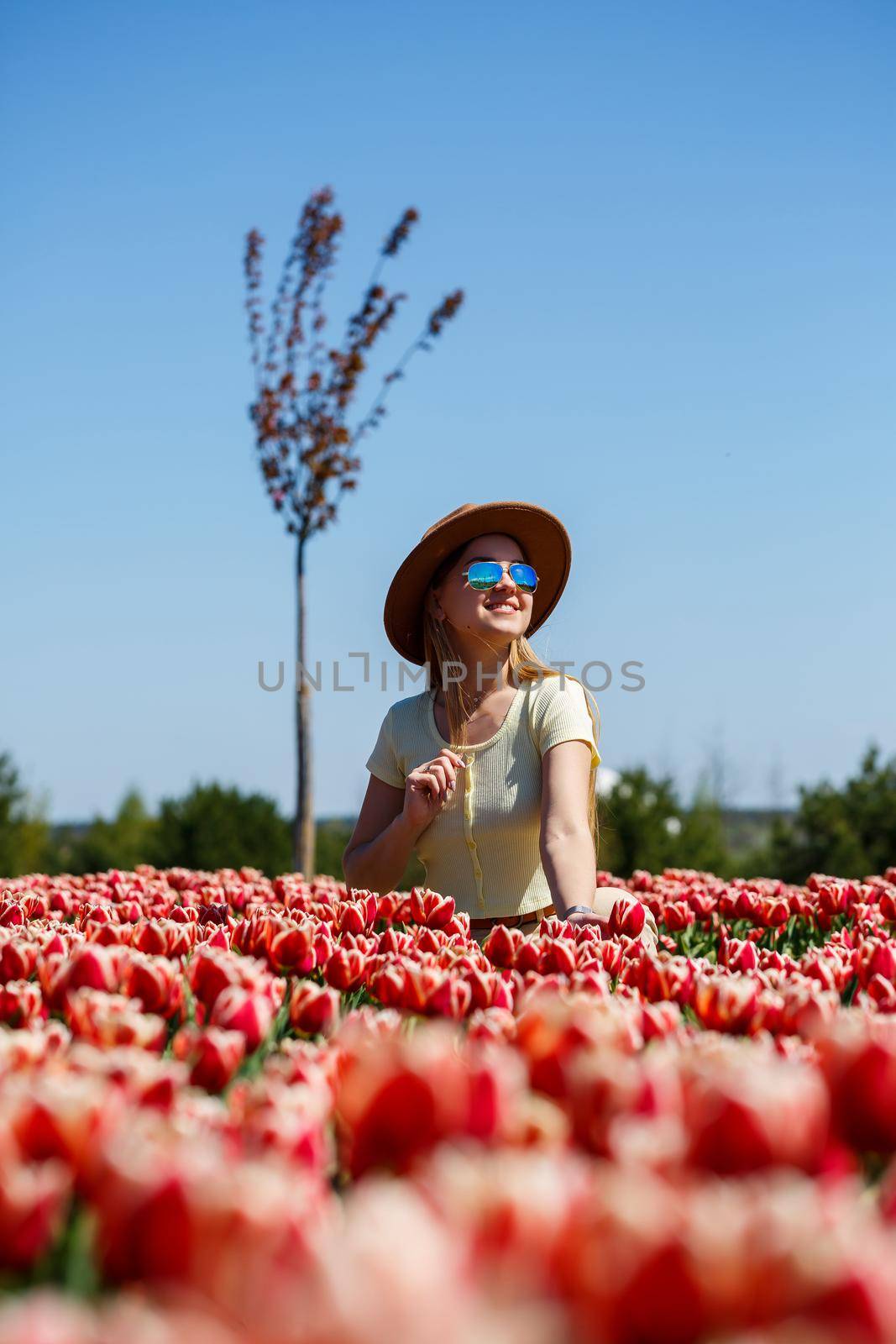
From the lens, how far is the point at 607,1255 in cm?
70

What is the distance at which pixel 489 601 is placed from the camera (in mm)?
4055

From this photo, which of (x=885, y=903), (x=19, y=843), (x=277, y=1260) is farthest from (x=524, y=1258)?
(x=19, y=843)

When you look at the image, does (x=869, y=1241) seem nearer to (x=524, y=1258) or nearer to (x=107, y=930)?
(x=524, y=1258)

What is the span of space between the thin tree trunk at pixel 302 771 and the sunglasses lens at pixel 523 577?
4.87m

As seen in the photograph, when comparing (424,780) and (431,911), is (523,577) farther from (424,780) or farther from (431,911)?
(431,911)

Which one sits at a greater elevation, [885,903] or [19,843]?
[885,903]

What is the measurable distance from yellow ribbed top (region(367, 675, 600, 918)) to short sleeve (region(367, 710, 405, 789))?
33 cm

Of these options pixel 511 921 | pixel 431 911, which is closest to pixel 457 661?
pixel 511 921

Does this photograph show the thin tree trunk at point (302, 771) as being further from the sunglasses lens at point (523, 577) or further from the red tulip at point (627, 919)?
the red tulip at point (627, 919)

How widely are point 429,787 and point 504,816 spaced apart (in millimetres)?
572

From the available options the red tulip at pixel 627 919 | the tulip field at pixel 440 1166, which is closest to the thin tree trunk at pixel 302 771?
the red tulip at pixel 627 919

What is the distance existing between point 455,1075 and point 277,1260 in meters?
0.28

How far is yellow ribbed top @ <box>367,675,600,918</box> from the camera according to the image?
386cm

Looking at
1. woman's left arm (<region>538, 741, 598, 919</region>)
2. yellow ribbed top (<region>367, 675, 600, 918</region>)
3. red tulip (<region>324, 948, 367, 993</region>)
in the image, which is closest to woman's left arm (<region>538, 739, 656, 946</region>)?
woman's left arm (<region>538, 741, 598, 919</region>)
